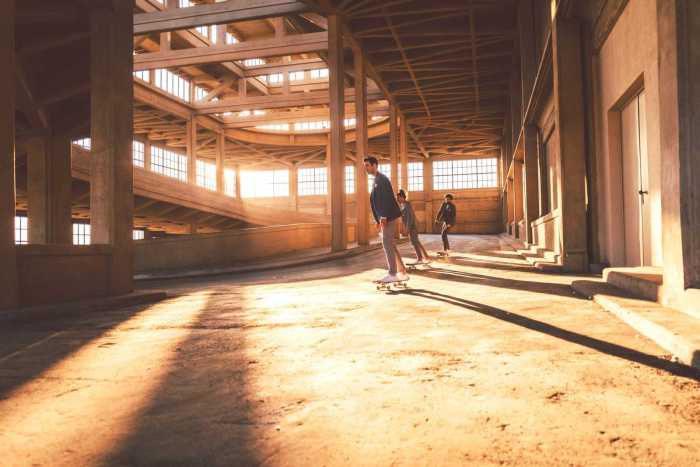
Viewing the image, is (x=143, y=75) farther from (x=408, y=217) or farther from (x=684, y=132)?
(x=684, y=132)

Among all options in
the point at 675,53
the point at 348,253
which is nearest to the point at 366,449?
the point at 675,53

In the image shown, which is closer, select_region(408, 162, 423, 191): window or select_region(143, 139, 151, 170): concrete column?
select_region(143, 139, 151, 170): concrete column

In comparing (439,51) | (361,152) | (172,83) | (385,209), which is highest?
(172,83)

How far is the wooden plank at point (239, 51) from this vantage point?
19.2 metres

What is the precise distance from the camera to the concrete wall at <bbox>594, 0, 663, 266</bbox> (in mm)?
6094

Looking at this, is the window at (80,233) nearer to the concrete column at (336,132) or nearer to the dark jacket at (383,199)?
the concrete column at (336,132)

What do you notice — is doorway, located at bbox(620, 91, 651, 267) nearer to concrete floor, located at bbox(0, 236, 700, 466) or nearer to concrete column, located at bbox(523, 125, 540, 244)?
concrete floor, located at bbox(0, 236, 700, 466)

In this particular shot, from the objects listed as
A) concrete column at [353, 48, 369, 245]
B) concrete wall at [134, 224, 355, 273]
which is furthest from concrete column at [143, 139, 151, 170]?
concrete wall at [134, 224, 355, 273]

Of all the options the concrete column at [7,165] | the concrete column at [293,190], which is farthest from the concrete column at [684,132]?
the concrete column at [293,190]

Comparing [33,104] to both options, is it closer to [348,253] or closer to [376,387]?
[348,253]

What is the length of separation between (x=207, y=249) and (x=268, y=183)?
104 ft

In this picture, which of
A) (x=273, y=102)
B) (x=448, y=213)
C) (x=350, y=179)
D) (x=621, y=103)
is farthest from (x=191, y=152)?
(x=621, y=103)

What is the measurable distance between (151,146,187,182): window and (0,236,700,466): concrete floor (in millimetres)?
33233

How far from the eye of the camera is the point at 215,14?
58.0ft
